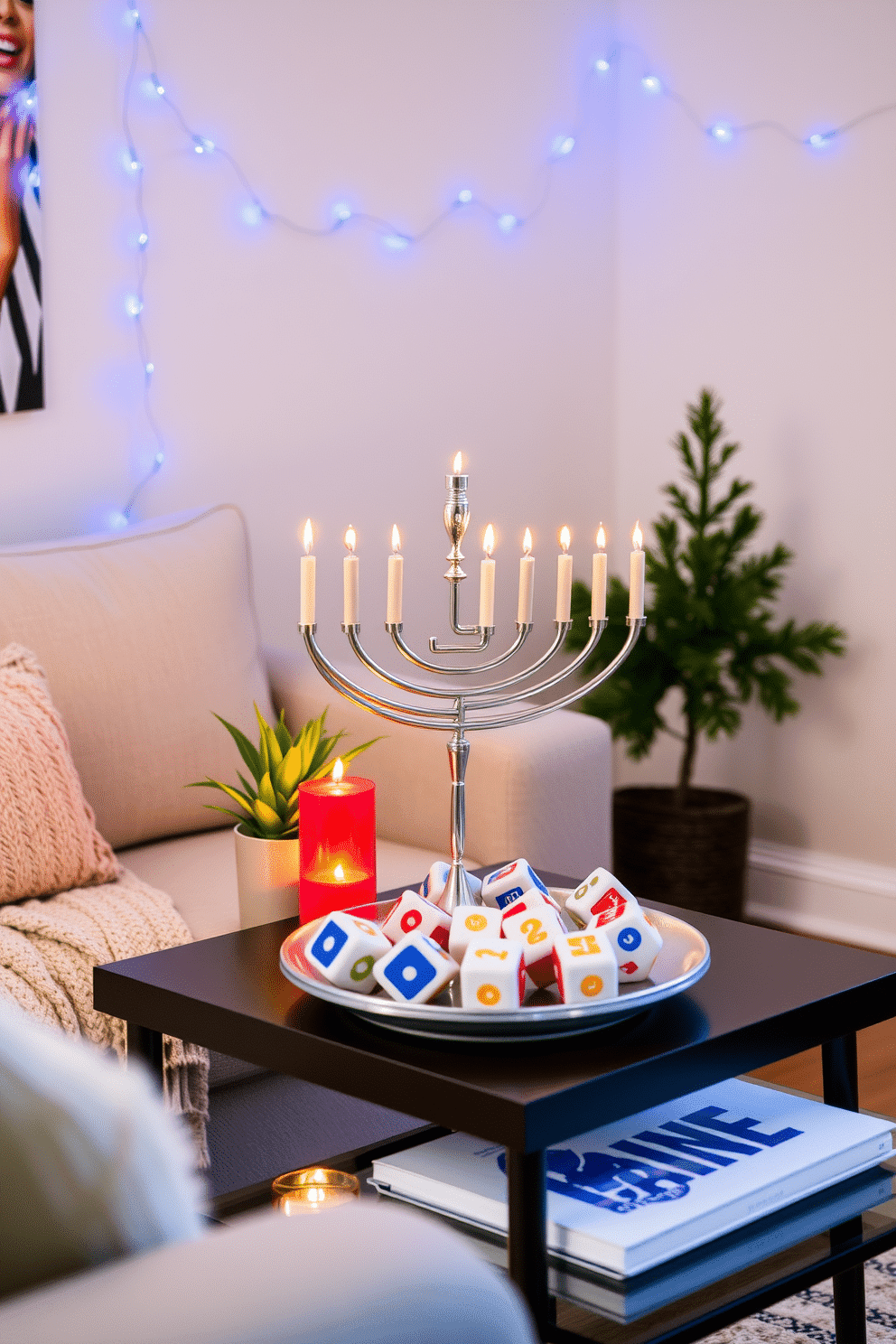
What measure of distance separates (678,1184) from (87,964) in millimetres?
775

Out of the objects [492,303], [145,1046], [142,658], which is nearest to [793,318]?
[492,303]

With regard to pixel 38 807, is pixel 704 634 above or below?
above

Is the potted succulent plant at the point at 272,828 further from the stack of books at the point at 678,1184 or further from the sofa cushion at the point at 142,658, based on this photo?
the sofa cushion at the point at 142,658

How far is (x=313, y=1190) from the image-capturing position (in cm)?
131

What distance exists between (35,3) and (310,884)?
1624mm

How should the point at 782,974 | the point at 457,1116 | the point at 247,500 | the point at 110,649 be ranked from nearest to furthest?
the point at 457,1116 < the point at 782,974 < the point at 110,649 < the point at 247,500

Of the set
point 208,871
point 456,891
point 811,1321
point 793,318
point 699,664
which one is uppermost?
point 793,318

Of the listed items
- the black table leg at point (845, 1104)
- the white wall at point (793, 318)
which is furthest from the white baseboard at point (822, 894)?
the black table leg at point (845, 1104)

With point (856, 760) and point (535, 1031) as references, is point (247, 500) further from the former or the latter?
point (535, 1031)

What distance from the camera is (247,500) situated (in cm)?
282

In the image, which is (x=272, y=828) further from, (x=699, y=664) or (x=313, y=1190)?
(x=699, y=664)

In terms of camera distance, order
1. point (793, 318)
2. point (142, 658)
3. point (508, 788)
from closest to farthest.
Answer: point (508, 788), point (142, 658), point (793, 318)

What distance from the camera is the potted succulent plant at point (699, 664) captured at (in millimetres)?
2891

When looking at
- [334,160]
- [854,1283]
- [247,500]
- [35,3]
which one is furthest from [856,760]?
[35,3]
